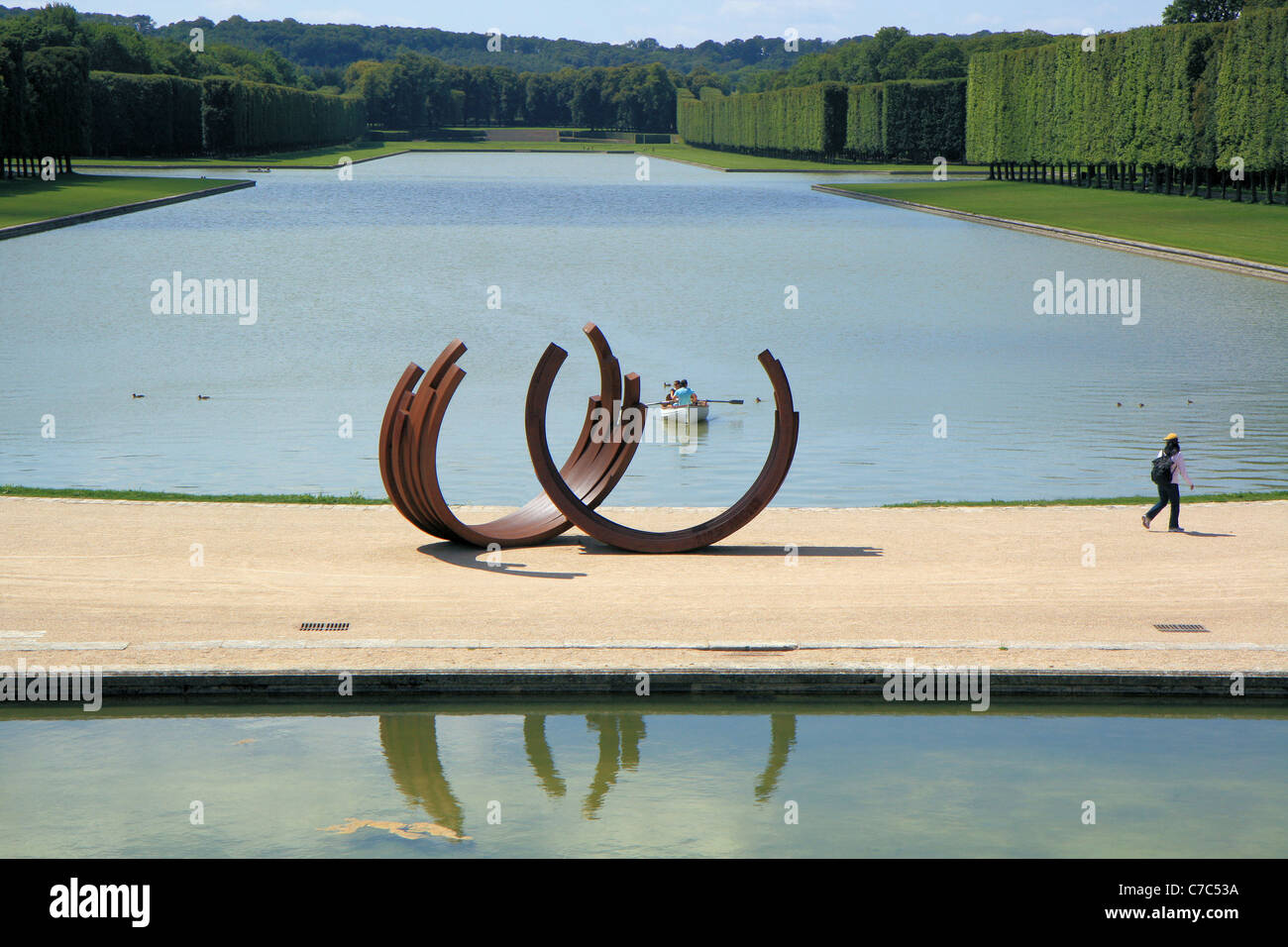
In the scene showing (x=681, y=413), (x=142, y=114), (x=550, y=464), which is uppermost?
(x=142, y=114)

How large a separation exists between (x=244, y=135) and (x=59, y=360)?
322 feet

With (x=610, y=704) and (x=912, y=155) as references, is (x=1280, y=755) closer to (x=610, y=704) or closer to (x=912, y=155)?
(x=610, y=704)

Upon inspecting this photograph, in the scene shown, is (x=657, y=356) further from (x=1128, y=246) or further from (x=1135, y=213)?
(x=1135, y=213)

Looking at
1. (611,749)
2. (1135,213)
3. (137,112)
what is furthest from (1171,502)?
(137,112)

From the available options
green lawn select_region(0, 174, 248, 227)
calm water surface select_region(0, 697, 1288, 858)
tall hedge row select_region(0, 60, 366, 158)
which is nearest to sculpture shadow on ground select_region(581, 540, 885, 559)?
calm water surface select_region(0, 697, 1288, 858)

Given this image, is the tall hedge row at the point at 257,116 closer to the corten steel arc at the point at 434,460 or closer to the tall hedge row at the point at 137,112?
the tall hedge row at the point at 137,112

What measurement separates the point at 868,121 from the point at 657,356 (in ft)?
296

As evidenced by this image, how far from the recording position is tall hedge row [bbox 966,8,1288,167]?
184ft

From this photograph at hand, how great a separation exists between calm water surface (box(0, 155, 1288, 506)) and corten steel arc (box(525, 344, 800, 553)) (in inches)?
138

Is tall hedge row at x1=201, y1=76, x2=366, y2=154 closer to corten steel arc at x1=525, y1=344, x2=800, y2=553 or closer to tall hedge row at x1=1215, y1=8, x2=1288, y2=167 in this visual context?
tall hedge row at x1=1215, y1=8, x2=1288, y2=167

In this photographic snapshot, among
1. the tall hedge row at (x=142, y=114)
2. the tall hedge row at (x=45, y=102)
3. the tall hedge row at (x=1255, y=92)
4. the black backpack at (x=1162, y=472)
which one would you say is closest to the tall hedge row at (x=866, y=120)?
the tall hedge row at (x=142, y=114)

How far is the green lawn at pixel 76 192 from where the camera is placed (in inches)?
2203

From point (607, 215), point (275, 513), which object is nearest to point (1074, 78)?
point (607, 215)

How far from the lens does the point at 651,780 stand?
8844 millimetres
